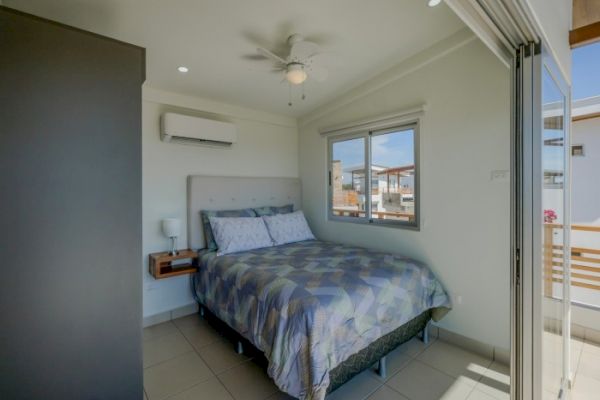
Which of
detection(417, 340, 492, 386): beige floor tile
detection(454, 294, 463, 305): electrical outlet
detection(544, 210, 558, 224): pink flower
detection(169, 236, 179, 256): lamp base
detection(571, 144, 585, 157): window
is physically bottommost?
detection(417, 340, 492, 386): beige floor tile

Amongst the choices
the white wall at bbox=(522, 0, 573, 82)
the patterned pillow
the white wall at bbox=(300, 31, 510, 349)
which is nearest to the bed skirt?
the white wall at bbox=(300, 31, 510, 349)

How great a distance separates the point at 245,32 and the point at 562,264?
269cm

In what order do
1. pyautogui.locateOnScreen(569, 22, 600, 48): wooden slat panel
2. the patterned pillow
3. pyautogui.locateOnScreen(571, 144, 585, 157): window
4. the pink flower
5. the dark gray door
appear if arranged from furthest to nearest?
pyautogui.locateOnScreen(571, 144, 585, 157): window, the patterned pillow, pyautogui.locateOnScreen(569, 22, 600, 48): wooden slat panel, the pink flower, the dark gray door

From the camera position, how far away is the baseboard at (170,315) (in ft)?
9.57

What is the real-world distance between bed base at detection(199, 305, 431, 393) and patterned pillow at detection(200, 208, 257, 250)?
713 mm

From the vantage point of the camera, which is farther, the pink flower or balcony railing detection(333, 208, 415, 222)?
balcony railing detection(333, 208, 415, 222)

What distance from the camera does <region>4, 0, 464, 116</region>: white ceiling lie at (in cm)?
185

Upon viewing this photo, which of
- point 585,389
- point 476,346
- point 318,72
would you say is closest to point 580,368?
point 585,389

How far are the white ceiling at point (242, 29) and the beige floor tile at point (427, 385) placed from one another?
8.89 ft

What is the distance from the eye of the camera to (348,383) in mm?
2010

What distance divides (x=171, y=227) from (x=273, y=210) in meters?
1.29

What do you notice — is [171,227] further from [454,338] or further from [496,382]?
[496,382]

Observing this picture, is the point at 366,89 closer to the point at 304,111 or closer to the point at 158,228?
the point at 304,111

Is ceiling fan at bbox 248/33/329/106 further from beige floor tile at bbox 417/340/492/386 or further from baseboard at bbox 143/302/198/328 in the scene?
baseboard at bbox 143/302/198/328
